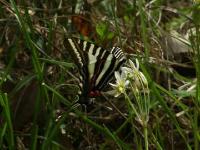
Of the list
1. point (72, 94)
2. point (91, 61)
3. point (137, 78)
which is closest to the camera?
point (137, 78)

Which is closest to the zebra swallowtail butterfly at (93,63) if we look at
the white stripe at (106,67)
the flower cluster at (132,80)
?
the white stripe at (106,67)

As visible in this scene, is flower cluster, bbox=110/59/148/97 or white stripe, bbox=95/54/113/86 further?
white stripe, bbox=95/54/113/86

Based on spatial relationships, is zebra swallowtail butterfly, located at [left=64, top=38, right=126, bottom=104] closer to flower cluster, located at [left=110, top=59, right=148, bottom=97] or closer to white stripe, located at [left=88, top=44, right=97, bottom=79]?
white stripe, located at [left=88, top=44, right=97, bottom=79]

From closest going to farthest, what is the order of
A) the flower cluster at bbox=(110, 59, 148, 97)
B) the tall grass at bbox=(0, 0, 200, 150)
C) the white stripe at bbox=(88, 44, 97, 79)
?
the flower cluster at bbox=(110, 59, 148, 97), the white stripe at bbox=(88, 44, 97, 79), the tall grass at bbox=(0, 0, 200, 150)

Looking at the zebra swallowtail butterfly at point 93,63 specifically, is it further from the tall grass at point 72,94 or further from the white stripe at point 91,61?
the tall grass at point 72,94

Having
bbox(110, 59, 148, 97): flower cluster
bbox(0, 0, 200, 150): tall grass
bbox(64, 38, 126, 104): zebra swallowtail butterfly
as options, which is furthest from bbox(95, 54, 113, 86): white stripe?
bbox(110, 59, 148, 97): flower cluster

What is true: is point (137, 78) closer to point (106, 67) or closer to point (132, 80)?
point (132, 80)

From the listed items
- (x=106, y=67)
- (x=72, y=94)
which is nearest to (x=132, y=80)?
(x=106, y=67)

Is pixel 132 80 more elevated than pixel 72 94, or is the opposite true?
pixel 132 80
